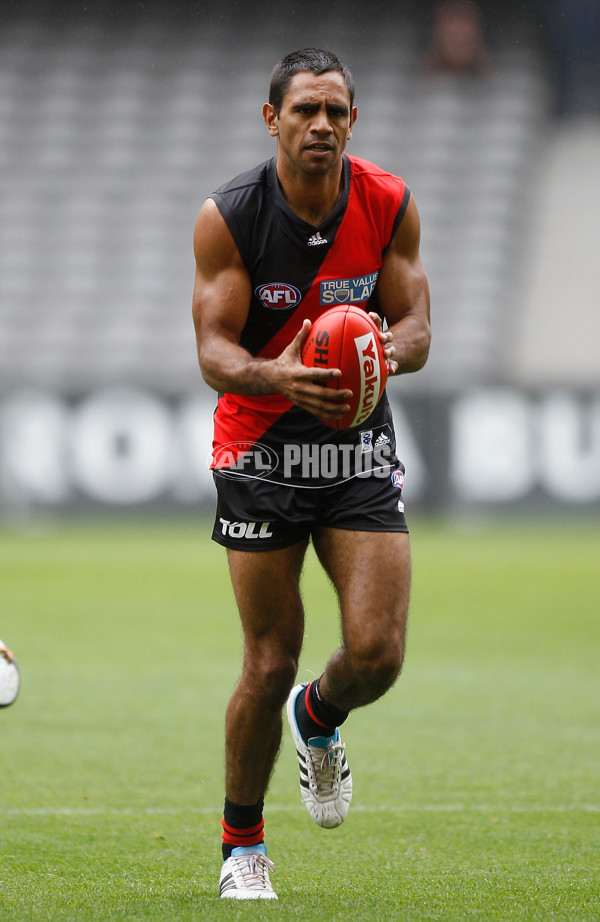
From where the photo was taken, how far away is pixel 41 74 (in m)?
24.3

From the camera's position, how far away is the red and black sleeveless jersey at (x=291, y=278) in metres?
4.28

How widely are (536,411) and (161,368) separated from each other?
251 inches

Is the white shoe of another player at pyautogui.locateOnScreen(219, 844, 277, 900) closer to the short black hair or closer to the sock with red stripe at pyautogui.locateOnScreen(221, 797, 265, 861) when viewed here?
the sock with red stripe at pyautogui.locateOnScreen(221, 797, 265, 861)

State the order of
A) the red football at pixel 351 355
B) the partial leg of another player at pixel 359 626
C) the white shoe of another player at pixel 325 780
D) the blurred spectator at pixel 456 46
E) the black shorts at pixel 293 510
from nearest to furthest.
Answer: the red football at pixel 351 355 → the partial leg of another player at pixel 359 626 → the black shorts at pixel 293 510 → the white shoe of another player at pixel 325 780 → the blurred spectator at pixel 456 46

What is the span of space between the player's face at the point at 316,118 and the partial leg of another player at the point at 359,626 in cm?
121

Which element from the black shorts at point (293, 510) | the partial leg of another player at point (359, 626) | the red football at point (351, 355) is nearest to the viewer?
the red football at point (351, 355)

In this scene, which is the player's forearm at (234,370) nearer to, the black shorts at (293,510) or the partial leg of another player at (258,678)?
the black shorts at (293,510)

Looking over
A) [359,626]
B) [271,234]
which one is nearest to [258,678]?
[359,626]

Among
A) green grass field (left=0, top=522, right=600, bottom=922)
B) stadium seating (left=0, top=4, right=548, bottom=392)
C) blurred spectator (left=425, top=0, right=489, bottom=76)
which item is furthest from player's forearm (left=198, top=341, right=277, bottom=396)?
blurred spectator (left=425, top=0, right=489, bottom=76)

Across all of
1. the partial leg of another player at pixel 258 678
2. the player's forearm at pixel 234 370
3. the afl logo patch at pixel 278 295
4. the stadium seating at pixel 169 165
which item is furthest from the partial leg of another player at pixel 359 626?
the stadium seating at pixel 169 165

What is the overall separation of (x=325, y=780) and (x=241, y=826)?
464 mm

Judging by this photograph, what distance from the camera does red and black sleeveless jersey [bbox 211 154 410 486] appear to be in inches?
169

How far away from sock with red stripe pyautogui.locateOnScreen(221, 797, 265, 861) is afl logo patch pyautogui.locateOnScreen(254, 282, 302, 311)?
64.2 inches

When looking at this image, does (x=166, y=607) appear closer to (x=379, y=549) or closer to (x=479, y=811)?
(x=479, y=811)
